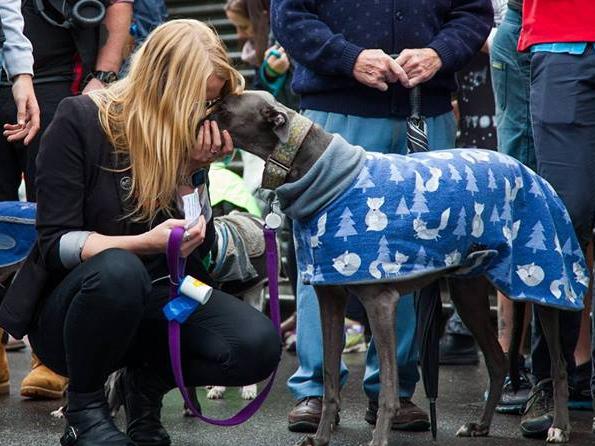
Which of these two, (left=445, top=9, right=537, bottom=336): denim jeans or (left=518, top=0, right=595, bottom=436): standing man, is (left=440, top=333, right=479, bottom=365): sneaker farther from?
(left=518, top=0, right=595, bottom=436): standing man

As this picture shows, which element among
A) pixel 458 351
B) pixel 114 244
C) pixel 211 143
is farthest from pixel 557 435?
pixel 458 351

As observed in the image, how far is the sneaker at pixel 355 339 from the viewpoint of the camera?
7.39m

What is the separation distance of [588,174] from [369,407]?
1.35m

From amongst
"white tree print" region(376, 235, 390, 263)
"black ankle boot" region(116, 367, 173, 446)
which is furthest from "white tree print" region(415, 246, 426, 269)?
"black ankle boot" region(116, 367, 173, 446)

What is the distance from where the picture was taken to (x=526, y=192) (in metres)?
4.38

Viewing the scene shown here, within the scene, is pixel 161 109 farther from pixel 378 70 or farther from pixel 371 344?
pixel 371 344

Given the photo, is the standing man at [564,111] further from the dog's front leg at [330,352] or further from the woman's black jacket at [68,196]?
the woman's black jacket at [68,196]

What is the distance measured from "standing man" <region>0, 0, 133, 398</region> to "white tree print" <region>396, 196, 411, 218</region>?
6.35ft

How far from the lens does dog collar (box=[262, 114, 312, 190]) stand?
161 inches

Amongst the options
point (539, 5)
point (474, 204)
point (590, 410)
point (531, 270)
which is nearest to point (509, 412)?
point (590, 410)

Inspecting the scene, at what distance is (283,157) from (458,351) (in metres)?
3.07

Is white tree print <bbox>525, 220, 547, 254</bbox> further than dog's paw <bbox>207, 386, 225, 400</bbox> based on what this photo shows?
No

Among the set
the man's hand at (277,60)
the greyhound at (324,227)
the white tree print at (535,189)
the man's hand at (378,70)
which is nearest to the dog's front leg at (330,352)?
the greyhound at (324,227)

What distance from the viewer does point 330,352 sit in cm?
434
